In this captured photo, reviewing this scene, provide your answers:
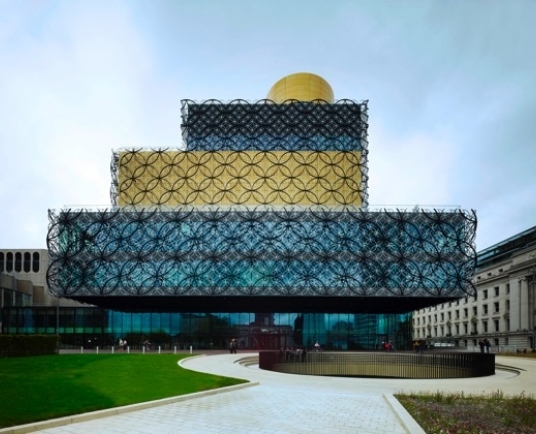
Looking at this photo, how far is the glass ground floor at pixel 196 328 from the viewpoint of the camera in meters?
71.8

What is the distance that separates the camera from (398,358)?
131ft

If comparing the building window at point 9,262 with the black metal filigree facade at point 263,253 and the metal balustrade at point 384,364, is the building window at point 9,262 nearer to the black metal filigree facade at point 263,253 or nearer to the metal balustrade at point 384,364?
the black metal filigree facade at point 263,253

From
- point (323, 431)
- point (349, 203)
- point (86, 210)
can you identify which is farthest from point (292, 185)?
point (323, 431)

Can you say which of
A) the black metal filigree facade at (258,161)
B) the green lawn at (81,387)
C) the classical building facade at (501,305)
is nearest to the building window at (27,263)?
the black metal filigree facade at (258,161)

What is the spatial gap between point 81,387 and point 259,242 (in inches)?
1669

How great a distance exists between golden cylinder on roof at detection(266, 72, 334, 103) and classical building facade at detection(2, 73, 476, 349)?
0.75ft

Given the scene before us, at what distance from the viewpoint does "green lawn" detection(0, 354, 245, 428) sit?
14070mm

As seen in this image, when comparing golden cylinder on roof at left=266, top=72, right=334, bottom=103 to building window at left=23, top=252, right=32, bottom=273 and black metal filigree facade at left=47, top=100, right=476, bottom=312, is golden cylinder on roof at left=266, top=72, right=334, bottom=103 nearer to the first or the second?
black metal filigree facade at left=47, top=100, right=476, bottom=312

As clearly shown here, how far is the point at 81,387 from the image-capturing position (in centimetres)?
1923

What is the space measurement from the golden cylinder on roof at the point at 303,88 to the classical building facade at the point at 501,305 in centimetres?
3881

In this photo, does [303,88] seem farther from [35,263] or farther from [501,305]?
[35,263]

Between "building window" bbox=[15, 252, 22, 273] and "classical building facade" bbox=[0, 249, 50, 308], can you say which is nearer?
"classical building facade" bbox=[0, 249, 50, 308]

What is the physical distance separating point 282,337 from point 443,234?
26760 millimetres

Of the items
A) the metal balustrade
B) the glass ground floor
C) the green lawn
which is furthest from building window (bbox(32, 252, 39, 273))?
the green lawn
